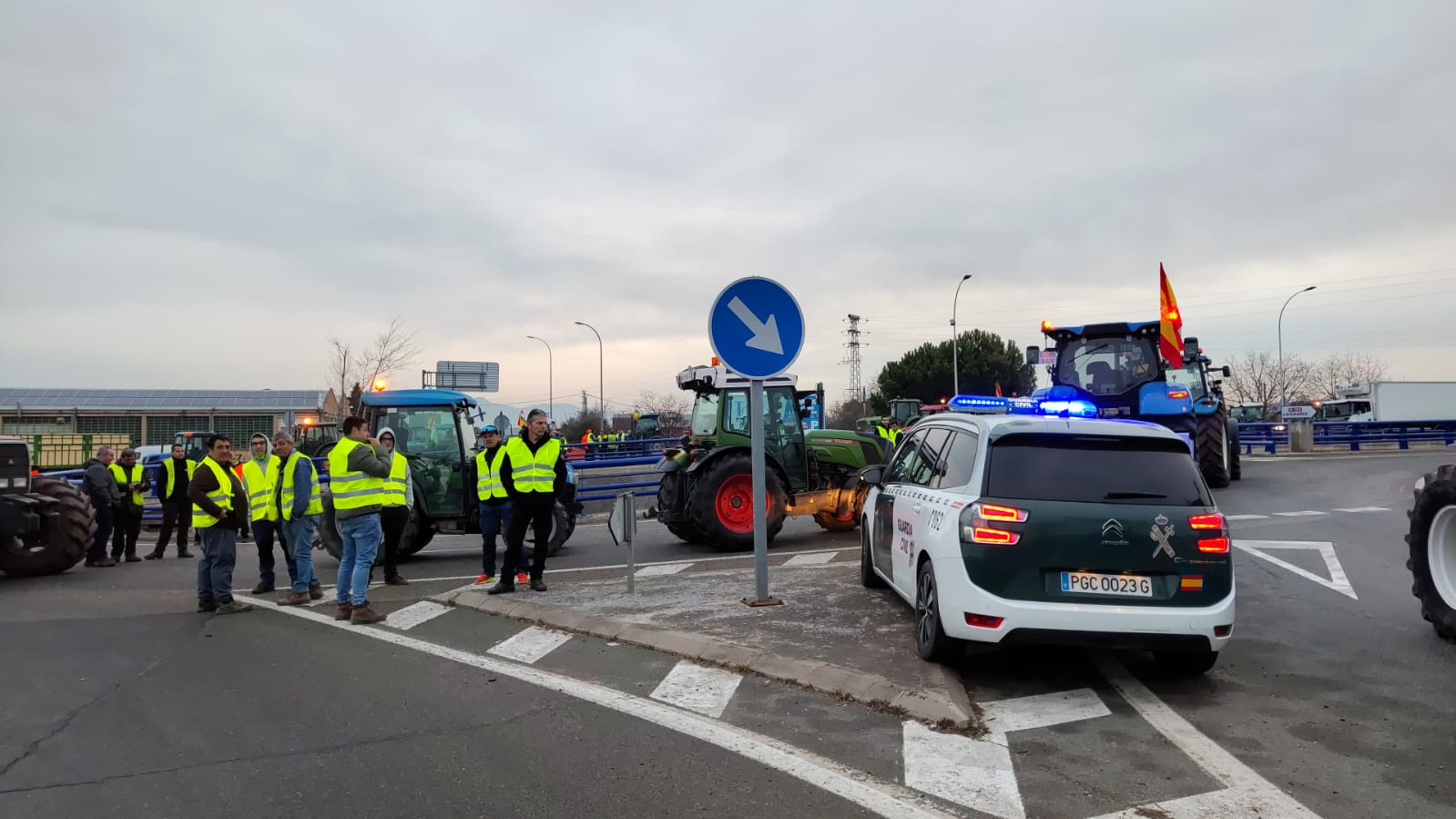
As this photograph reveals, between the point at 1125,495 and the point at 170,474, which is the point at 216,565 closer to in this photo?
the point at 170,474

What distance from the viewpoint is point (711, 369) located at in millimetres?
12930

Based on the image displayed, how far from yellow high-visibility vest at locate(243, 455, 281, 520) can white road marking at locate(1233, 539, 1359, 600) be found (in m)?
10.3

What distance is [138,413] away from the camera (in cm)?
5269

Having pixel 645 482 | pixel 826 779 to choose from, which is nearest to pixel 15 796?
pixel 826 779

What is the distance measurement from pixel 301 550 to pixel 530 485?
2.72 meters

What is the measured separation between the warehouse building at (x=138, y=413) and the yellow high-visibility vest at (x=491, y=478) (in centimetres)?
4123

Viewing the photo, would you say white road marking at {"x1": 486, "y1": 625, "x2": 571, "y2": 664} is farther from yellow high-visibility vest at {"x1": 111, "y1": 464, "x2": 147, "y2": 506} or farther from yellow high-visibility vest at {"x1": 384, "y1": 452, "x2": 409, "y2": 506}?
yellow high-visibility vest at {"x1": 111, "y1": 464, "x2": 147, "y2": 506}

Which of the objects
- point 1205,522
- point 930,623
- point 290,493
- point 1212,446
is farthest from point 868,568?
point 1212,446

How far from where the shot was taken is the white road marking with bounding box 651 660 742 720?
540 cm

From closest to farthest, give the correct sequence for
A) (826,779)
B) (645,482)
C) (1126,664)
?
(826,779)
(1126,664)
(645,482)

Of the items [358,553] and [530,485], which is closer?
[358,553]

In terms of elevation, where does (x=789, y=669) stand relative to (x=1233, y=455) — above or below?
below

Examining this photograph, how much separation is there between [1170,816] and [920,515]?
9.24ft

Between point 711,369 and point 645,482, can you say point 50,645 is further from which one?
point 645,482
